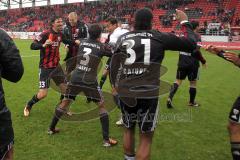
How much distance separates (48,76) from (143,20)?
394 centimetres

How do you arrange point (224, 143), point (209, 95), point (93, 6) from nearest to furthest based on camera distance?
1. point (224, 143)
2. point (209, 95)
3. point (93, 6)

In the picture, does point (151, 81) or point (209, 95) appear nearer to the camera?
point (151, 81)

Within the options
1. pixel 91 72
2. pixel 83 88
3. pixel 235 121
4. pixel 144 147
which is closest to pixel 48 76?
pixel 83 88

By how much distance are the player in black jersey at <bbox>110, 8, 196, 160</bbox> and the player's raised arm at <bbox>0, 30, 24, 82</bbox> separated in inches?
59.3

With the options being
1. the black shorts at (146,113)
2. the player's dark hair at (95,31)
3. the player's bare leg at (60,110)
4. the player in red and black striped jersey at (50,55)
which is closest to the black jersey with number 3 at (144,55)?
the black shorts at (146,113)

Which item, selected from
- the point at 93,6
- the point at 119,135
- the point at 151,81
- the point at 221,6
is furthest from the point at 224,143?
the point at 93,6

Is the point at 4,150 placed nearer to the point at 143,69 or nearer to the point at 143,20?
the point at 143,69

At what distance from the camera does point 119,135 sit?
21.2 ft

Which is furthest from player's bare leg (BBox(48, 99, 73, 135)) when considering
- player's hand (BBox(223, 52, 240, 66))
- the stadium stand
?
the stadium stand

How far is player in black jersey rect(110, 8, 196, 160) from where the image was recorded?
402cm

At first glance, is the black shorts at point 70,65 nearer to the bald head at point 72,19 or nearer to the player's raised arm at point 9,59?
the bald head at point 72,19

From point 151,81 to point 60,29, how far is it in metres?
3.90

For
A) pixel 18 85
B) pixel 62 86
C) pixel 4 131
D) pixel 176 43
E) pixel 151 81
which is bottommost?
pixel 18 85

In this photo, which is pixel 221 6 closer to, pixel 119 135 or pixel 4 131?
pixel 119 135
